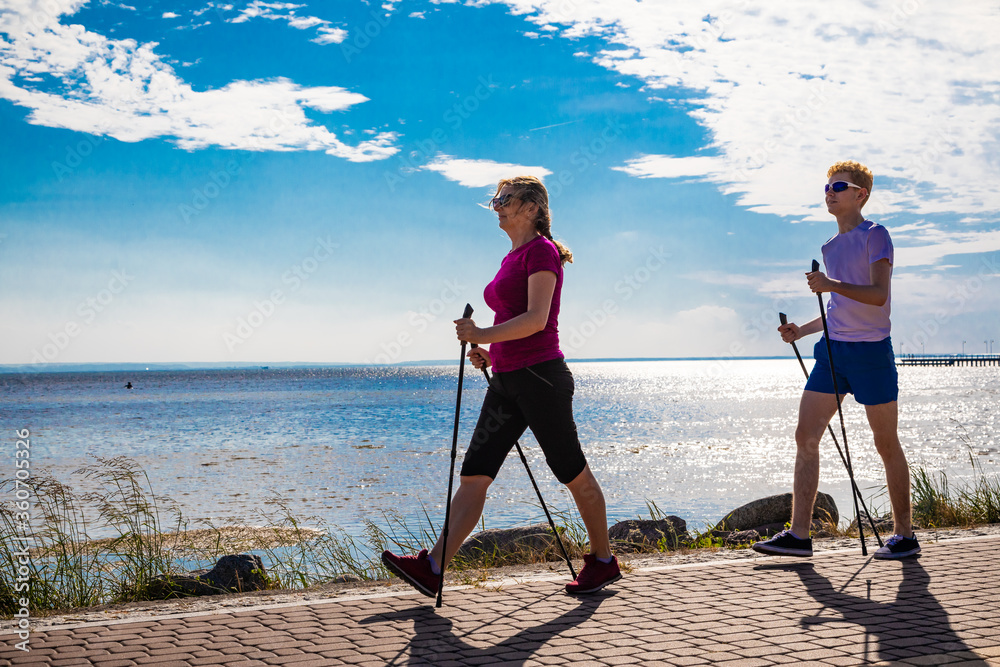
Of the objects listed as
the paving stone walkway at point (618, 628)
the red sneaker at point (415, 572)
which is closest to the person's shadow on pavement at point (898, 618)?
the paving stone walkway at point (618, 628)

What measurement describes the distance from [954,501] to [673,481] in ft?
44.9

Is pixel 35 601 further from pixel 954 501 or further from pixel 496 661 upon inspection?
pixel 954 501

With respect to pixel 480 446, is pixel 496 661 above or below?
below

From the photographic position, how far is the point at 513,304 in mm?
4379

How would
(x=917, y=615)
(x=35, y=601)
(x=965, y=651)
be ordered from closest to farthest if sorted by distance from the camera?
(x=965, y=651) < (x=917, y=615) < (x=35, y=601)

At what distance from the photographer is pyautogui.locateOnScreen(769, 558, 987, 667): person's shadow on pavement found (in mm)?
3195

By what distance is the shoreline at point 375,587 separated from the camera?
406 centimetres

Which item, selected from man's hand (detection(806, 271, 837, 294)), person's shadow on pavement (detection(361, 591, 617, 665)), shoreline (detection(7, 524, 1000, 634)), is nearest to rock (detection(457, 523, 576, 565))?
shoreline (detection(7, 524, 1000, 634))

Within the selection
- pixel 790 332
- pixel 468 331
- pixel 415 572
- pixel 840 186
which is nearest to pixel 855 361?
pixel 790 332

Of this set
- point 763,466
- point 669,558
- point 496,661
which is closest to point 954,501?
point 669,558

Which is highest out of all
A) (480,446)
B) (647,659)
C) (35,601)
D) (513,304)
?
(513,304)

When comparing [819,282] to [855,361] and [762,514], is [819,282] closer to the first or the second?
[855,361]

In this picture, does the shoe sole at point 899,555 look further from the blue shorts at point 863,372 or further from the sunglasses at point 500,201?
the sunglasses at point 500,201

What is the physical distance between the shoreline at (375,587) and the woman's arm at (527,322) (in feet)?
4.90
